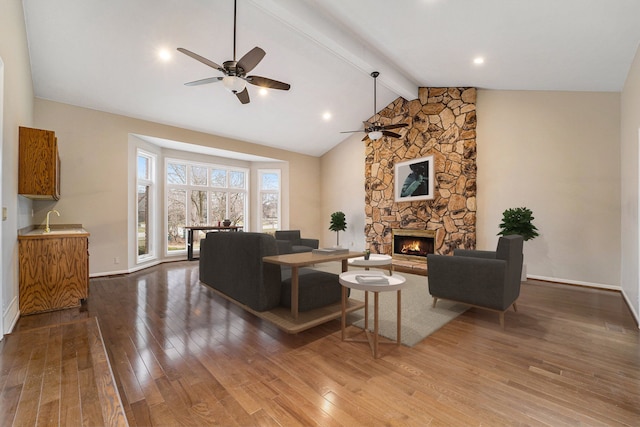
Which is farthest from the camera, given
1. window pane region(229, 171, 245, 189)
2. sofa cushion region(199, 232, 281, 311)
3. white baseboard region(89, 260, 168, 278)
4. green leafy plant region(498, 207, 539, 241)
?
window pane region(229, 171, 245, 189)

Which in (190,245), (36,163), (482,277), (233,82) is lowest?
(190,245)

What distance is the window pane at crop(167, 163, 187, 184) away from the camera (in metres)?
7.08

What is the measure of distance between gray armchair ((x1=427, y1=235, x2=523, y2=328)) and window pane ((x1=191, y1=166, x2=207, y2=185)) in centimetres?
640

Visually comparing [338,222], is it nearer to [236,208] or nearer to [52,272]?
[236,208]

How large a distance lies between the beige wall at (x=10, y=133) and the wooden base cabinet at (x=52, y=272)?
15 cm

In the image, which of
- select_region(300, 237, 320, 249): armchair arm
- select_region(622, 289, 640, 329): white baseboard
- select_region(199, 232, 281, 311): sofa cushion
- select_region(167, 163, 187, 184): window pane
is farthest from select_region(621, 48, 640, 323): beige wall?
select_region(167, 163, 187, 184): window pane

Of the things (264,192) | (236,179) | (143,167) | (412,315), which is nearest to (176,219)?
(143,167)

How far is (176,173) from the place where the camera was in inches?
284

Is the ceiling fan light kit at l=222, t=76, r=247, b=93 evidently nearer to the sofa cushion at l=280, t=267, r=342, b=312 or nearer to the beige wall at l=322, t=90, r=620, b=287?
the sofa cushion at l=280, t=267, r=342, b=312

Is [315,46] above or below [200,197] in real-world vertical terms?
above

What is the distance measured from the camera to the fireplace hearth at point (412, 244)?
248 inches

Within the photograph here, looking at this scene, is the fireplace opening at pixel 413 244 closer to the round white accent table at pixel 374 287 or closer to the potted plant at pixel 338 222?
the potted plant at pixel 338 222

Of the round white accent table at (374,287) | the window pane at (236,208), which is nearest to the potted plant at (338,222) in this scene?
the window pane at (236,208)

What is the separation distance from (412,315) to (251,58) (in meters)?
3.29
